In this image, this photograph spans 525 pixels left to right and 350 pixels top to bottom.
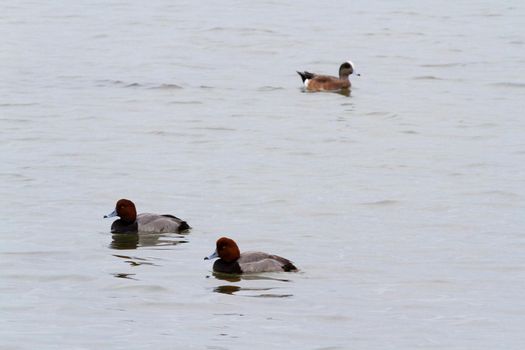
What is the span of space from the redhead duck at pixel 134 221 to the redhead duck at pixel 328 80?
12.2 meters

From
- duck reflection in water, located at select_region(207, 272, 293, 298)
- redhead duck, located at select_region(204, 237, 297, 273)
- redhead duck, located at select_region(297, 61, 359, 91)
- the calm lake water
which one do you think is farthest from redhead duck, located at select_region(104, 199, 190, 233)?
redhead duck, located at select_region(297, 61, 359, 91)

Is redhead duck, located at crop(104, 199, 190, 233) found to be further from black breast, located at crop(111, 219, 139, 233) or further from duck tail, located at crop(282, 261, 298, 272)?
duck tail, located at crop(282, 261, 298, 272)

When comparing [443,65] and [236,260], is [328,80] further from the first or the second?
[236,260]

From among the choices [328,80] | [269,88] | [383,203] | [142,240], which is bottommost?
[142,240]

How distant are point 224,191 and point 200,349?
7.30 metres

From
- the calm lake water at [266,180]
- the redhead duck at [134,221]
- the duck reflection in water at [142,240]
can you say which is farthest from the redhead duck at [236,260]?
the redhead duck at [134,221]

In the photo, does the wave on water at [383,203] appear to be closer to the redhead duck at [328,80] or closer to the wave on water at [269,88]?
the redhead duck at [328,80]

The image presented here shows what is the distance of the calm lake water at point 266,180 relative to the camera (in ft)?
42.5

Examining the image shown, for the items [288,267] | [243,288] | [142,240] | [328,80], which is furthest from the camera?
[328,80]

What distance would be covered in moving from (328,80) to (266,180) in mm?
9071

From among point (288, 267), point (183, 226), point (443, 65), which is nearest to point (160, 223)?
point (183, 226)

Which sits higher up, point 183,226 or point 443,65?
point 443,65

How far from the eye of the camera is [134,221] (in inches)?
655

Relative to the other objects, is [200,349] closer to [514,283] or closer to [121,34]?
[514,283]
